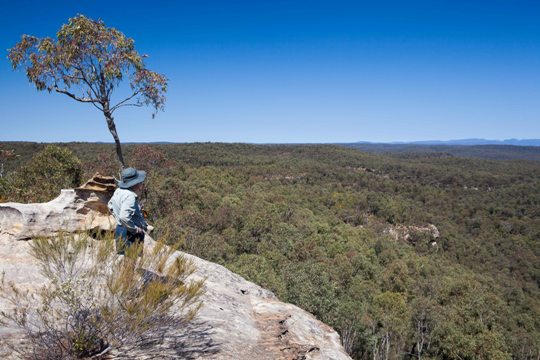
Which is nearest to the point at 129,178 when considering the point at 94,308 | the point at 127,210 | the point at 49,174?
the point at 127,210

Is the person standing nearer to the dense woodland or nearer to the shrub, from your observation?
the shrub

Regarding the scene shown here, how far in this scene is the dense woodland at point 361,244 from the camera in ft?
89.3

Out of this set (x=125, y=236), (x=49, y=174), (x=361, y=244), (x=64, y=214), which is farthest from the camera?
(x=361, y=244)

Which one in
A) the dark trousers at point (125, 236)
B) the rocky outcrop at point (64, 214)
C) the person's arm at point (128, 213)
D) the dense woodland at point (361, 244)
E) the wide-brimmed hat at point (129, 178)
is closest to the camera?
the person's arm at point (128, 213)

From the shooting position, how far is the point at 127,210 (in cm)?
555

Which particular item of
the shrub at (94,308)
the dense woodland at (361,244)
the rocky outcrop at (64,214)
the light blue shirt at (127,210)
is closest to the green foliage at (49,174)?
the dense woodland at (361,244)

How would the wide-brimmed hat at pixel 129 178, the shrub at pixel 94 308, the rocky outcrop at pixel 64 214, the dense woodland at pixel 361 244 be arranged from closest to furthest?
the shrub at pixel 94 308 → the wide-brimmed hat at pixel 129 178 → the rocky outcrop at pixel 64 214 → the dense woodland at pixel 361 244

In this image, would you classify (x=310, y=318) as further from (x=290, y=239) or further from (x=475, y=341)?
(x=290, y=239)

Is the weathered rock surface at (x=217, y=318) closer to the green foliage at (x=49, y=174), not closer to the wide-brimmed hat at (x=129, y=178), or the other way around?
the wide-brimmed hat at (x=129, y=178)

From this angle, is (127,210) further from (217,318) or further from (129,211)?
(217,318)

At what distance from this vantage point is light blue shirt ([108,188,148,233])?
5516mm

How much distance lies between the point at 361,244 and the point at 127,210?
55.1m

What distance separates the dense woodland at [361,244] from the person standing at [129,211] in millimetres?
5724

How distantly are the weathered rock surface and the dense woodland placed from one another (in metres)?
3.53
